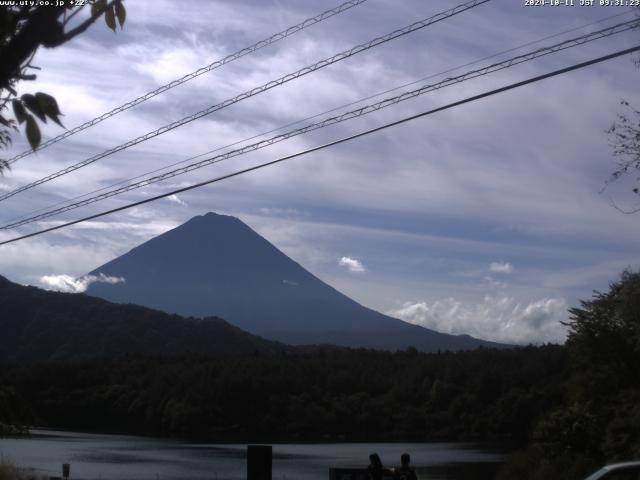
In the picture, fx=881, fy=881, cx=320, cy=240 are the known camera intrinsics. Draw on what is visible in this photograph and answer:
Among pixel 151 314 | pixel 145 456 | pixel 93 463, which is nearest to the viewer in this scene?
pixel 93 463

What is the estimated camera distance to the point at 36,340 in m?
125

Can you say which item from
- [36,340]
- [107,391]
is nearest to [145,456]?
[107,391]

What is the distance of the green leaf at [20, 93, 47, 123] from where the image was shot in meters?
3.76

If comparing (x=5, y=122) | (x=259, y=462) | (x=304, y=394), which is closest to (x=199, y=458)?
(x=304, y=394)

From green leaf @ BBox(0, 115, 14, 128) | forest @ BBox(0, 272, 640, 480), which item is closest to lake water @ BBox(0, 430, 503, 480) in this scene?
forest @ BBox(0, 272, 640, 480)

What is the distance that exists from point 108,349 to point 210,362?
1170 inches

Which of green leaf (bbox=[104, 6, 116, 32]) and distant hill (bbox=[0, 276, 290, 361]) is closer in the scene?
green leaf (bbox=[104, 6, 116, 32])

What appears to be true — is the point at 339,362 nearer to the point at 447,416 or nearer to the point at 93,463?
the point at 447,416

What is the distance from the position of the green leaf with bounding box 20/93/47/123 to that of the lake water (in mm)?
34396

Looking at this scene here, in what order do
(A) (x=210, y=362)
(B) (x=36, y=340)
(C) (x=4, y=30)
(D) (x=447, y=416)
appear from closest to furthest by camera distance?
(C) (x=4, y=30), (D) (x=447, y=416), (A) (x=210, y=362), (B) (x=36, y=340)

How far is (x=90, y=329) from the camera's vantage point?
133 meters

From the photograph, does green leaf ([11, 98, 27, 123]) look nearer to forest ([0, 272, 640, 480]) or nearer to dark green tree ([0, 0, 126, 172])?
dark green tree ([0, 0, 126, 172])

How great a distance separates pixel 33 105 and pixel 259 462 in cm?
1110

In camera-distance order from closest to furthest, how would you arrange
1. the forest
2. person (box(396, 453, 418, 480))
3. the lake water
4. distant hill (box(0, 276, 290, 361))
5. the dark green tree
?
the dark green tree
person (box(396, 453, 418, 480))
the lake water
the forest
distant hill (box(0, 276, 290, 361))
